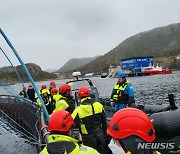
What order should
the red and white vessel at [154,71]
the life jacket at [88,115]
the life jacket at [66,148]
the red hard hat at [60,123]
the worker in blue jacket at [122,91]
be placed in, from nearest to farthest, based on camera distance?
the life jacket at [66,148]
the red hard hat at [60,123]
the life jacket at [88,115]
the worker in blue jacket at [122,91]
the red and white vessel at [154,71]

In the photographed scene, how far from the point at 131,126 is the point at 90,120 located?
342 centimetres

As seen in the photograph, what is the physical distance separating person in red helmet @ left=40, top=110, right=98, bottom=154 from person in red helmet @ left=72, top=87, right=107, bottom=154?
2.45 metres

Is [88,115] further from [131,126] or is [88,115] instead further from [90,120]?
[131,126]

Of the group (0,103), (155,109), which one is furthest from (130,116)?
(0,103)

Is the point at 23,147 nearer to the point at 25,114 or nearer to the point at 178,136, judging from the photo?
the point at 25,114

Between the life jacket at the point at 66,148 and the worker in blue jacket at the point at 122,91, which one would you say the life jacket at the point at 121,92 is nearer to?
the worker in blue jacket at the point at 122,91

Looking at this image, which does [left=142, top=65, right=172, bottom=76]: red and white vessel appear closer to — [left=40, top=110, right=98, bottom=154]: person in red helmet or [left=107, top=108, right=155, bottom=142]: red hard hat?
[left=40, top=110, right=98, bottom=154]: person in red helmet

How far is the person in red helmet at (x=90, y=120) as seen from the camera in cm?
589

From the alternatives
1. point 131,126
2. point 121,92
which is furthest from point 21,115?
point 131,126

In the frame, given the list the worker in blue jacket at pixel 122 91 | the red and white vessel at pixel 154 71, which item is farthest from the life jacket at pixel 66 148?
the red and white vessel at pixel 154 71

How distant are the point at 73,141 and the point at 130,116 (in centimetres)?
80

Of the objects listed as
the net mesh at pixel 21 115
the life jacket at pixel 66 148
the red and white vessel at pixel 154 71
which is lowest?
the red and white vessel at pixel 154 71

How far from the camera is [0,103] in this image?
19547 mm

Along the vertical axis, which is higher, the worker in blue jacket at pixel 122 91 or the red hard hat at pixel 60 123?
the red hard hat at pixel 60 123
